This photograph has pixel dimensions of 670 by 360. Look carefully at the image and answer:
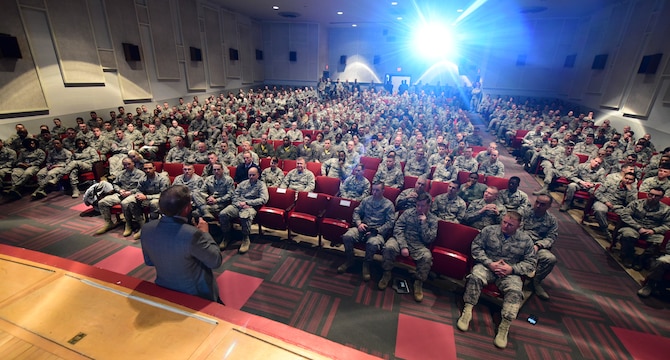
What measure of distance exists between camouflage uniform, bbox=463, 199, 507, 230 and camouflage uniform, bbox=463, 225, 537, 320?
689 mm

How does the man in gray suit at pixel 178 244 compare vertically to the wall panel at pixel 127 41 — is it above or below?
below

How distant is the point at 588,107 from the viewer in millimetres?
10688

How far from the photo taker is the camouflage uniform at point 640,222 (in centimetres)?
348

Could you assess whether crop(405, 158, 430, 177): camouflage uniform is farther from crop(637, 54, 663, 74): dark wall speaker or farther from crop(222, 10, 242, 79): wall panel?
crop(222, 10, 242, 79): wall panel

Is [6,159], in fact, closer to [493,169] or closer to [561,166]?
[493,169]

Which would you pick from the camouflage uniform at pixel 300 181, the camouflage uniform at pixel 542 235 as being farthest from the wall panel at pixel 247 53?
the camouflage uniform at pixel 542 235

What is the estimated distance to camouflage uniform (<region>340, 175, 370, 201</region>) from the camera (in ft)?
14.1

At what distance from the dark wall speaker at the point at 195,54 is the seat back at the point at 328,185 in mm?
9534

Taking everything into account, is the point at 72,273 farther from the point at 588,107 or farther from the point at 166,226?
the point at 588,107

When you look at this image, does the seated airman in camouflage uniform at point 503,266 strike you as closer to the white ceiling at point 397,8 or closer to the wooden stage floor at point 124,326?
the wooden stage floor at point 124,326

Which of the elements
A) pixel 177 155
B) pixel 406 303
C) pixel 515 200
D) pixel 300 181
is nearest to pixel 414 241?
pixel 406 303

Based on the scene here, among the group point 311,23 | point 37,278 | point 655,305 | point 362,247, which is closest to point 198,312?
point 37,278

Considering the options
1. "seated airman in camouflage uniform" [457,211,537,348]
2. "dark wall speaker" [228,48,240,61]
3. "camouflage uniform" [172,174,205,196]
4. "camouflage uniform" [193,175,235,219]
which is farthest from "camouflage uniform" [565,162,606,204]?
"dark wall speaker" [228,48,240,61]

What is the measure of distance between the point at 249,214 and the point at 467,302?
9.14 ft
